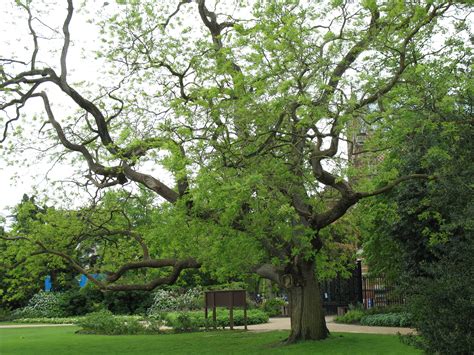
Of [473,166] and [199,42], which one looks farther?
[199,42]

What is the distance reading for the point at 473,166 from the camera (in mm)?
11094

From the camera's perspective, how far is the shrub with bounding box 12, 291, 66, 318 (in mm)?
38344

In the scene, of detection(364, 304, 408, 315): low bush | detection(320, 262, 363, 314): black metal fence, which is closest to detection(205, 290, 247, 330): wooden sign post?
detection(364, 304, 408, 315): low bush

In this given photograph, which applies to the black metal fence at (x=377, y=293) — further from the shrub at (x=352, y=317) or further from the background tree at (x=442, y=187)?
the background tree at (x=442, y=187)

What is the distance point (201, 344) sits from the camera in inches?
735

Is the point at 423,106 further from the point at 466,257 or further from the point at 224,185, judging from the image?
the point at 224,185

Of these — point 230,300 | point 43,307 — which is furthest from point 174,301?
point 230,300

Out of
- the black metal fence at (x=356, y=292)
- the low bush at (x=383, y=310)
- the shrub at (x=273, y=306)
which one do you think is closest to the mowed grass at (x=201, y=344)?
the low bush at (x=383, y=310)

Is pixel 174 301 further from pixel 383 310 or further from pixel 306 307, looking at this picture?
pixel 306 307

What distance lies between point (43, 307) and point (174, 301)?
9.40m

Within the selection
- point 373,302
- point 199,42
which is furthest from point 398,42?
point 373,302

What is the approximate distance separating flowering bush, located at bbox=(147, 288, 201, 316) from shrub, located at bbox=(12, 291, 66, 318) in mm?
6417

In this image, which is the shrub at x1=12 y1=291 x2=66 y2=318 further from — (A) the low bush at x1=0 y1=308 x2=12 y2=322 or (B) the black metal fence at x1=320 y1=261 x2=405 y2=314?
(B) the black metal fence at x1=320 y1=261 x2=405 y2=314

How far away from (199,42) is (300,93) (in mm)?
5646
